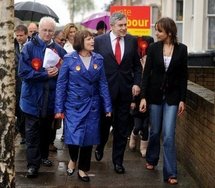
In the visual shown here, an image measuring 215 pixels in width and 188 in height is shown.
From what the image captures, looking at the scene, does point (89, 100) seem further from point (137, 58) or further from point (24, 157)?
point (24, 157)

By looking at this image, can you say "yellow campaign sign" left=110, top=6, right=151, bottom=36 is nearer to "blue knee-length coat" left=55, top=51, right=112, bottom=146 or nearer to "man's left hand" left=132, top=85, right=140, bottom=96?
"man's left hand" left=132, top=85, right=140, bottom=96

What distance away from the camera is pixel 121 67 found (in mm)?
6980

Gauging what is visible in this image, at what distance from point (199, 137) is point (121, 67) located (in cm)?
130

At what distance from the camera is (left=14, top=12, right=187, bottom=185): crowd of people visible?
21.3ft

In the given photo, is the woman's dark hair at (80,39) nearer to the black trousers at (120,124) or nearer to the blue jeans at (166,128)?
the black trousers at (120,124)

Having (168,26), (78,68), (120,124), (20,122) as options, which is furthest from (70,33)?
(168,26)

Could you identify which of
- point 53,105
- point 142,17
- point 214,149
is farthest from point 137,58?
point 142,17

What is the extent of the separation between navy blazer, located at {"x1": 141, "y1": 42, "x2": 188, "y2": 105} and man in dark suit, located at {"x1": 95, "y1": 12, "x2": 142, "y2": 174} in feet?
1.48

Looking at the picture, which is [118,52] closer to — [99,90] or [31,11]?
[99,90]

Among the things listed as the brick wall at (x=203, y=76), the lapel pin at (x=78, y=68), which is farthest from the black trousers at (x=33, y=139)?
the brick wall at (x=203, y=76)

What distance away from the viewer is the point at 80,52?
21.7ft

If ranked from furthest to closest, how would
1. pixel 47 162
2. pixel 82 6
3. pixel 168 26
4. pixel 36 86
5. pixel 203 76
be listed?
pixel 82 6 < pixel 203 76 < pixel 47 162 < pixel 36 86 < pixel 168 26

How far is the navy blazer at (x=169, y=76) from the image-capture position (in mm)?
6449

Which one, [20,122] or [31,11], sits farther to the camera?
[31,11]
